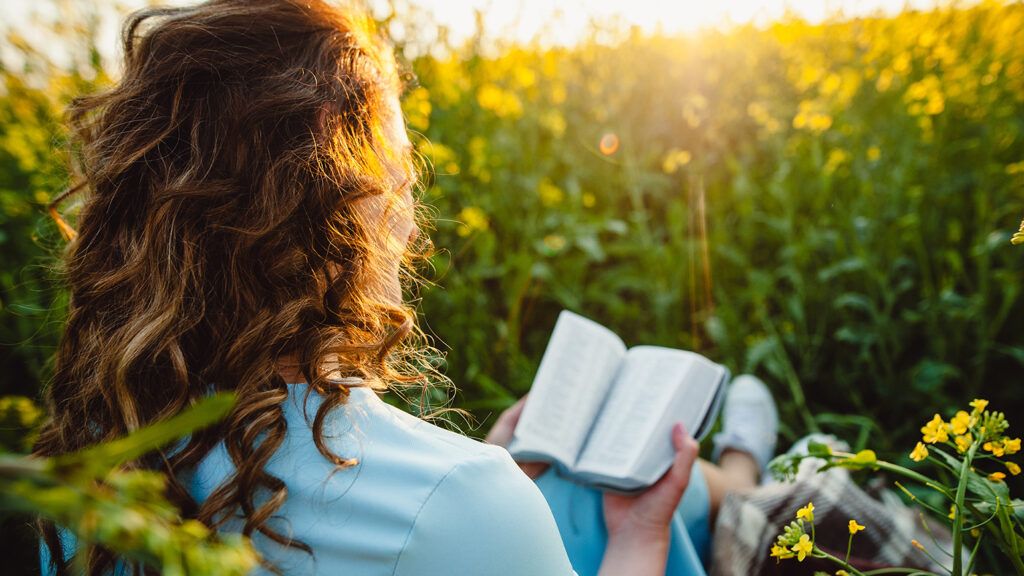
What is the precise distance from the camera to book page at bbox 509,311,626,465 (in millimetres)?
1390

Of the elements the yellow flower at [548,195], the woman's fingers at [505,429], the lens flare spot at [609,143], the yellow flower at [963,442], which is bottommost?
the woman's fingers at [505,429]

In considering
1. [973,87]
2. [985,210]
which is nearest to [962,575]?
[985,210]

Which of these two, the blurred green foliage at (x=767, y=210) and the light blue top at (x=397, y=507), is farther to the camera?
the blurred green foliage at (x=767, y=210)

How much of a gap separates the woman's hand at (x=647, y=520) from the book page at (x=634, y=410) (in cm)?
6

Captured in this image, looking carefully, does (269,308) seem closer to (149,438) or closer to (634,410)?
(149,438)

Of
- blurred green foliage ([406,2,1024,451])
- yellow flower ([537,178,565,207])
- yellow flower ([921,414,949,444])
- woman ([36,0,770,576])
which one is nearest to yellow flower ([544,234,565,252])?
blurred green foliage ([406,2,1024,451])

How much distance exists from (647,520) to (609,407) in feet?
1.05

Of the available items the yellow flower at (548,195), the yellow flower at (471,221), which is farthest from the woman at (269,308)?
the yellow flower at (548,195)

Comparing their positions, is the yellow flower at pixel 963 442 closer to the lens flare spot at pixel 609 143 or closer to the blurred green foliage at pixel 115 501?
the blurred green foliage at pixel 115 501

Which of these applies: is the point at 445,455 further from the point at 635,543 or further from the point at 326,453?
the point at 635,543

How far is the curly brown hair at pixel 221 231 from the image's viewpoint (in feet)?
2.86

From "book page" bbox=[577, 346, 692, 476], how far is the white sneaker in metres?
0.53

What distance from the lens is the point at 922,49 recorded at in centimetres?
267

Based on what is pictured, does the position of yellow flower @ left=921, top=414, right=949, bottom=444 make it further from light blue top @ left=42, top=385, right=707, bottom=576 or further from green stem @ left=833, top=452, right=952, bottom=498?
light blue top @ left=42, top=385, right=707, bottom=576
